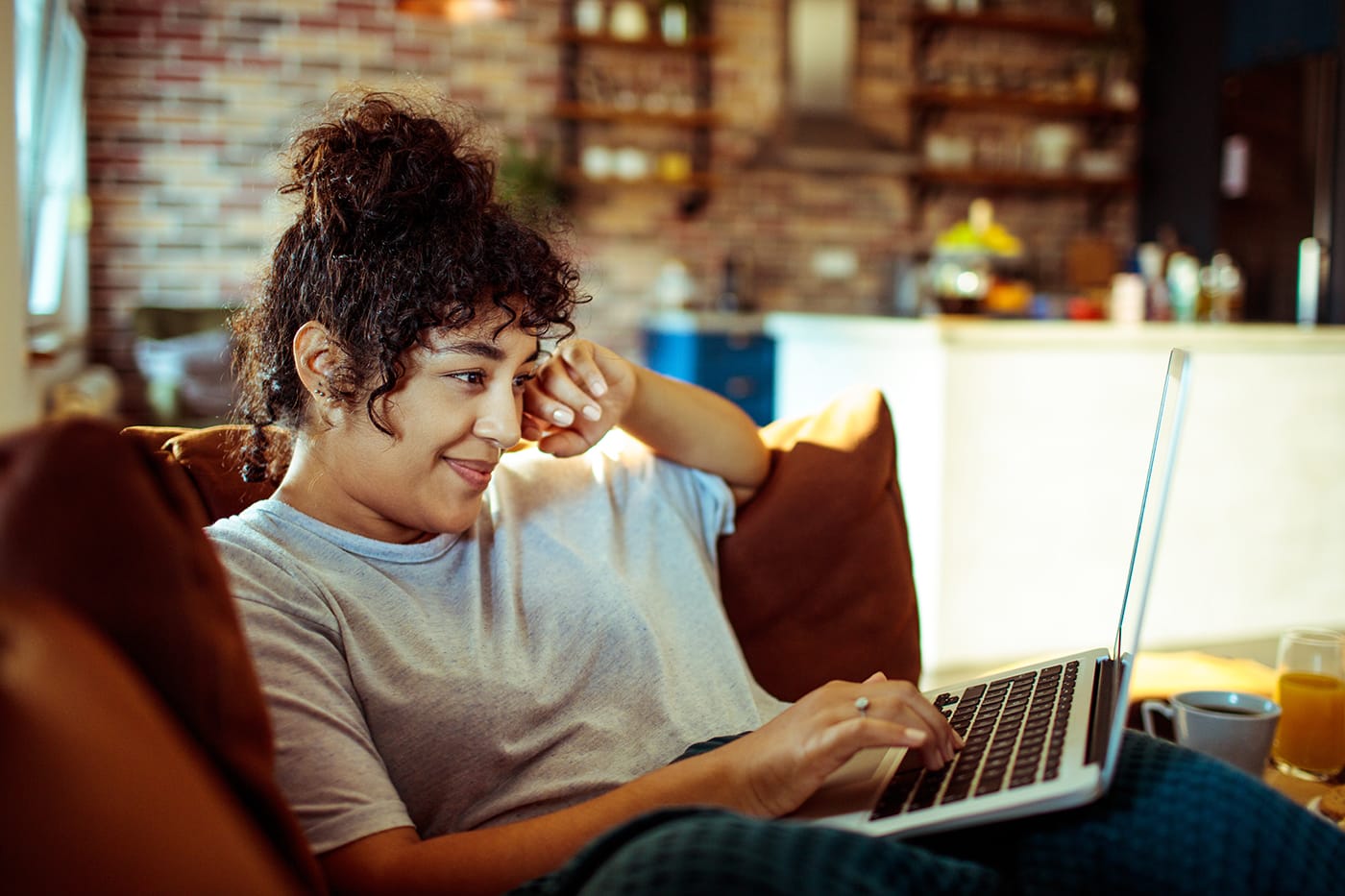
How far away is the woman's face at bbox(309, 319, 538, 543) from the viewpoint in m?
1.09

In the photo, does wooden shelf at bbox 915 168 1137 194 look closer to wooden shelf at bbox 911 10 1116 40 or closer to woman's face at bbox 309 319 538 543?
wooden shelf at bbox 911 10 1116 40

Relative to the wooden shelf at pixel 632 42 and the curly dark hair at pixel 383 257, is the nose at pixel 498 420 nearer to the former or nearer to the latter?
the curly dark hair at pixel 383 257

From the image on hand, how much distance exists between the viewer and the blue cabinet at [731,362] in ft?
15.7

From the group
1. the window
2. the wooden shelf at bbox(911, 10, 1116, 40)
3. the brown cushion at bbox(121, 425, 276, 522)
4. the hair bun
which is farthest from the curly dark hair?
the wooden shelf at bbox(911, 10, 1116, 40)

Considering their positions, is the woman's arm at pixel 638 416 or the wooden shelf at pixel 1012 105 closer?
the woman's arm at pixel 638 416

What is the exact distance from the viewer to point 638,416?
1.38 m

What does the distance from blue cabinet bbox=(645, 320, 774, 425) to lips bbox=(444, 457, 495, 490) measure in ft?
11.8

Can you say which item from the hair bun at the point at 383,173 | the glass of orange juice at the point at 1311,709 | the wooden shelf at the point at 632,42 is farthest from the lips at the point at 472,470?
the wooden shelf at the point at 632,42

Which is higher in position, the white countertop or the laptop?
the white countertop

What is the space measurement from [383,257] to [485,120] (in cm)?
325

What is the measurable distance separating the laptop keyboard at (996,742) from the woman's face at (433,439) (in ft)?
1.59

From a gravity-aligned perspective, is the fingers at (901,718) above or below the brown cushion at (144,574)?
below

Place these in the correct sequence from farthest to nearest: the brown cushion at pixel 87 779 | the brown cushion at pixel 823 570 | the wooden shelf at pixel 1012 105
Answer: the wooden shelf at pixel 1012 105
the brown cushion at pixel 823 570
the brown cushion at pixel 87 779

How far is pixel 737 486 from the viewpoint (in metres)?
1.46
